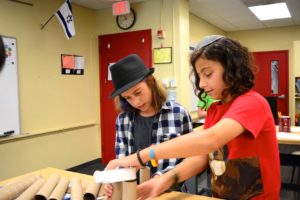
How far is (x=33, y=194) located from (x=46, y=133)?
9.33 ft

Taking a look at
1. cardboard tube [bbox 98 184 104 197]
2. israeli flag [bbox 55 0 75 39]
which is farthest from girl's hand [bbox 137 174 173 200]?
israeli flag [bbox 55 0 75 39]

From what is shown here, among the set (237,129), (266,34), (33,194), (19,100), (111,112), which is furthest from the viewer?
(266,34)

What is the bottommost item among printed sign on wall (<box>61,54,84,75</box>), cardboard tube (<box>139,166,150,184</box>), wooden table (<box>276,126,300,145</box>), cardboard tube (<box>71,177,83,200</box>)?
wooden table (<box>276,126,300,145</box>)

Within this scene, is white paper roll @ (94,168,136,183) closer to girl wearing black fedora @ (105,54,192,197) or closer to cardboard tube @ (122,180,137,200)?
cardboard tube @ (122,180,137,200)

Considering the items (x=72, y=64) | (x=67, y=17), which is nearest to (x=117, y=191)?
(x=67, y=17)

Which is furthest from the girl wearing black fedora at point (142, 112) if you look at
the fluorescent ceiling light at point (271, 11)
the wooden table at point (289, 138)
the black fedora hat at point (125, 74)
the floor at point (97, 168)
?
the fluorescent ceiling light at point (271, 11)

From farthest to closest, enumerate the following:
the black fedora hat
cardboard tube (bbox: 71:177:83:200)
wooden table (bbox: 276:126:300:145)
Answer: wooden table (bbox: 276:126:300:145), the black fedora hat, cardboard tube (bbox: 71:177:83:200)

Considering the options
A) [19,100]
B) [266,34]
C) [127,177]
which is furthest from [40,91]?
[266,34]

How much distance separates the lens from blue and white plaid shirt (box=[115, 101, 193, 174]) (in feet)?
5.51

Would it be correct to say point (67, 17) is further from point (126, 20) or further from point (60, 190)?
point (60, 190)

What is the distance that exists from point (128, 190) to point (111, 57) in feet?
12.8

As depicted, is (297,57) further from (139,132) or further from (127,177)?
(127,177)

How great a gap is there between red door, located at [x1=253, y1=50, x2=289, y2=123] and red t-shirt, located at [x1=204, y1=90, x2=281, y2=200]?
6251mm

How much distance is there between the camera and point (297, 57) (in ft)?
19.8
